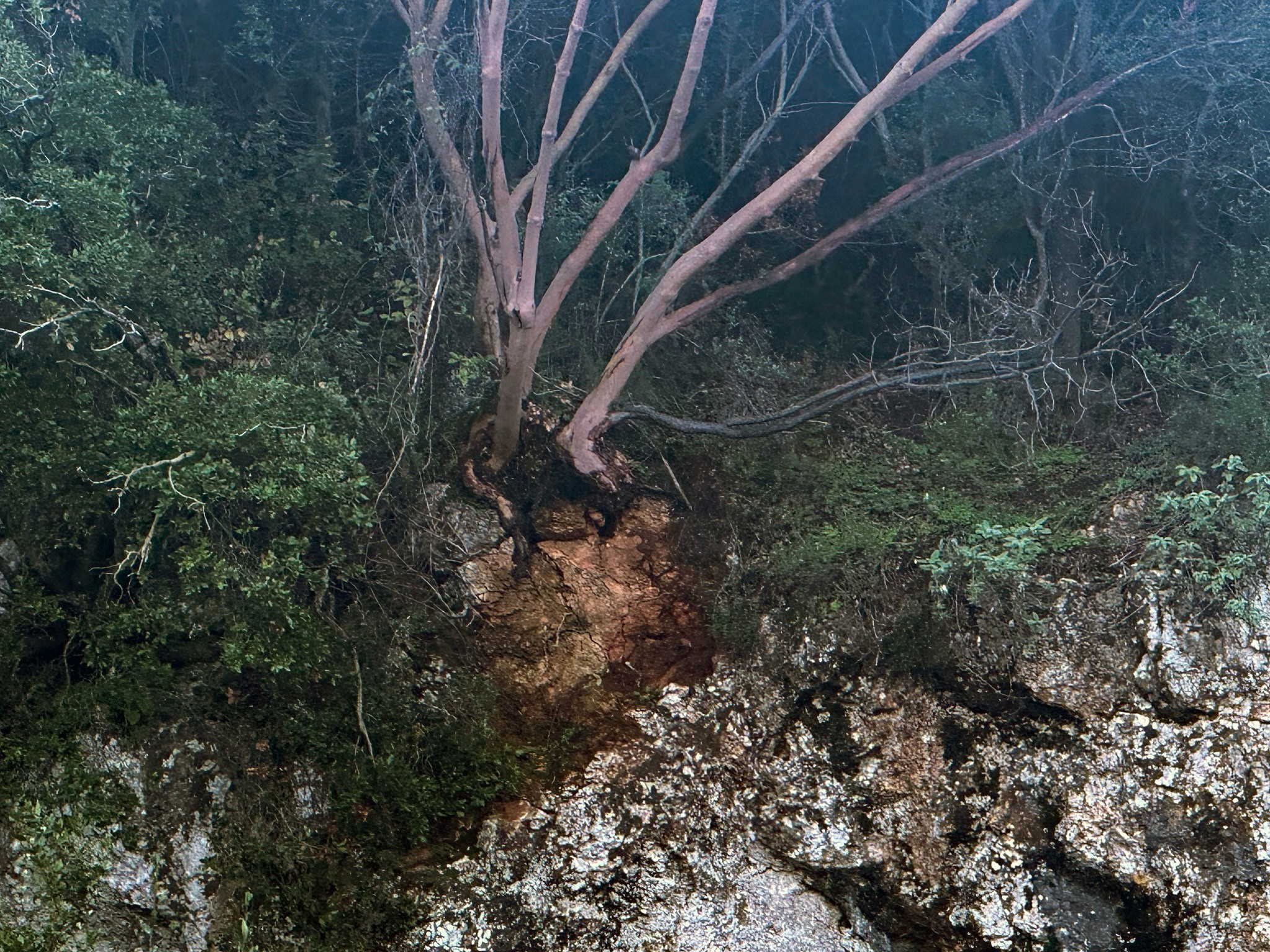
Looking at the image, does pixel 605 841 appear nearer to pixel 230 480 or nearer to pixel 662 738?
pixel 662 738

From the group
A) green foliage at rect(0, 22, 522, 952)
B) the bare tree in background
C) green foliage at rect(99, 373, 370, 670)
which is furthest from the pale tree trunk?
green foliage at rect(99, 373, 370, 670)

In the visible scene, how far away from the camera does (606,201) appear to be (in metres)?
7.34

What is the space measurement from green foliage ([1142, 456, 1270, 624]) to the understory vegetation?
0.07 ft

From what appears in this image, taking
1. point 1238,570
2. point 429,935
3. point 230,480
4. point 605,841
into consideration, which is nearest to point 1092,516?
point 1238,570

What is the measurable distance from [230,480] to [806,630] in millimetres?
3674

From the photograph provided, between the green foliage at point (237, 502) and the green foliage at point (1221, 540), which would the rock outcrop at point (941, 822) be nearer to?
the green foliage at point (1221, 540)

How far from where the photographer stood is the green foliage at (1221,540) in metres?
6.12

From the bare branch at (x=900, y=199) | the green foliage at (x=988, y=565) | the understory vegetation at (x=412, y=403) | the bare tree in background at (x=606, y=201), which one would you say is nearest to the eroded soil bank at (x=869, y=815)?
the understory vegetation at (x=412, y=403)

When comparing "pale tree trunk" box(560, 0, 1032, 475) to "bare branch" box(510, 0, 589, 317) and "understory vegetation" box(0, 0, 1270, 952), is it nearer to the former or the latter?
"understory vegetation" box(0, 0, 1270, 952)

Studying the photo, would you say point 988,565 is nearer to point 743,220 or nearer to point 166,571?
point 743,220

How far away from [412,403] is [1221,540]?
5136 millimetres

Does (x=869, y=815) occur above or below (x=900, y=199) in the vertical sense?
below

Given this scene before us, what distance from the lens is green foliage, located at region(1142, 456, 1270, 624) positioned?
612cm

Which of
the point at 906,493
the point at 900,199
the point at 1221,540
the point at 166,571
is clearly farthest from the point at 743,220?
the point at 166,571
